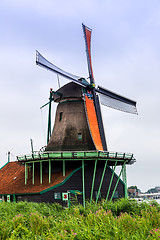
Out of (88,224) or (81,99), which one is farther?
(81,99)

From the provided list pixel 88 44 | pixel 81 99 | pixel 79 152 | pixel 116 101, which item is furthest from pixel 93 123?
pixel 88 44

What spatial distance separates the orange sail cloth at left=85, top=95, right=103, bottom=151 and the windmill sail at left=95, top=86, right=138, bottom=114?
1834mm

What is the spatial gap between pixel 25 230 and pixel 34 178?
1676 centimetres

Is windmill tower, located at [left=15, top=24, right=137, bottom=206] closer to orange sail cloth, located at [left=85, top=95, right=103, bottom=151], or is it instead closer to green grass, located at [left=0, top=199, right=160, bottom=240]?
orange sail cloth, located at [left=85, top=95, right=103, bottom=151]

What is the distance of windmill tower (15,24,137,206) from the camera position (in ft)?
84.3

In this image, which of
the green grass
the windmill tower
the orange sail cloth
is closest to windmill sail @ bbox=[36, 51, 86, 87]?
the windmill tower

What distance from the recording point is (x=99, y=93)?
101 ft

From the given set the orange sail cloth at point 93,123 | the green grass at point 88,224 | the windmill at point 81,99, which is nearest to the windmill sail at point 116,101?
the windmill at point 81,99

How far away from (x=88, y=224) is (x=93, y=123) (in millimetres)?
18515

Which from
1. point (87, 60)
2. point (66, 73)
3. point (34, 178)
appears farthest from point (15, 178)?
point (87, 60)

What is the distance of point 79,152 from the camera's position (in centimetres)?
2572

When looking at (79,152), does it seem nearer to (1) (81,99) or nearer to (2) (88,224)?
(1) (81,99)

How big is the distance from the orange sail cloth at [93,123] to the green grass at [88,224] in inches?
513

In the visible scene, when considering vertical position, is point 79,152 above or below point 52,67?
below
